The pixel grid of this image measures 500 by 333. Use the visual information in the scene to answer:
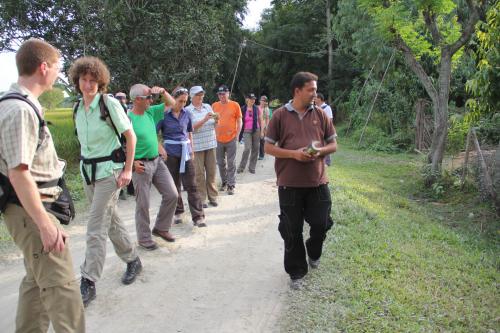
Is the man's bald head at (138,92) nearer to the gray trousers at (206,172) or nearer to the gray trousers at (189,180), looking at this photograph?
the gray trousers at (189,180)

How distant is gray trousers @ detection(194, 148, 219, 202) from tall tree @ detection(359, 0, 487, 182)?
17.2 ft

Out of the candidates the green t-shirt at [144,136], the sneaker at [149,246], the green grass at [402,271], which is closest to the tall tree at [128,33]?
the green grass at [402,271]

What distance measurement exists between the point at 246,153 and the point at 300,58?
2234 centimetres

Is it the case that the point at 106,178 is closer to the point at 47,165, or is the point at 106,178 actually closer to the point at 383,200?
the point at 47,165

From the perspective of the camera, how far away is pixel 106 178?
3.59 meters

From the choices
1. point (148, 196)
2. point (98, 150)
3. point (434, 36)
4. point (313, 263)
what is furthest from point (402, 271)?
point (434, 36)

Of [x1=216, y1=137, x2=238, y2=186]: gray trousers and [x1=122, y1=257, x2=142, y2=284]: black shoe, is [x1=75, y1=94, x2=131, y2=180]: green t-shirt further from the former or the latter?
[x1=216, y1=137, x2=238, y2=186]: gray trousers

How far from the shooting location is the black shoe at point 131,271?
4.07m

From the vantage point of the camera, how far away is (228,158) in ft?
26.4

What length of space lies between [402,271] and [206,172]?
3.57 metres

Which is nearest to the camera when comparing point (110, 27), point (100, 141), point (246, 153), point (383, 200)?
point (100, 141)

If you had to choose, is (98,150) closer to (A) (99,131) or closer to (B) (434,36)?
(A) (99,131)

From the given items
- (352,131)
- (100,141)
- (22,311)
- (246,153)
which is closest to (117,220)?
(100,141)

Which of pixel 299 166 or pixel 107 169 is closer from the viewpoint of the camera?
pixel 107 169
